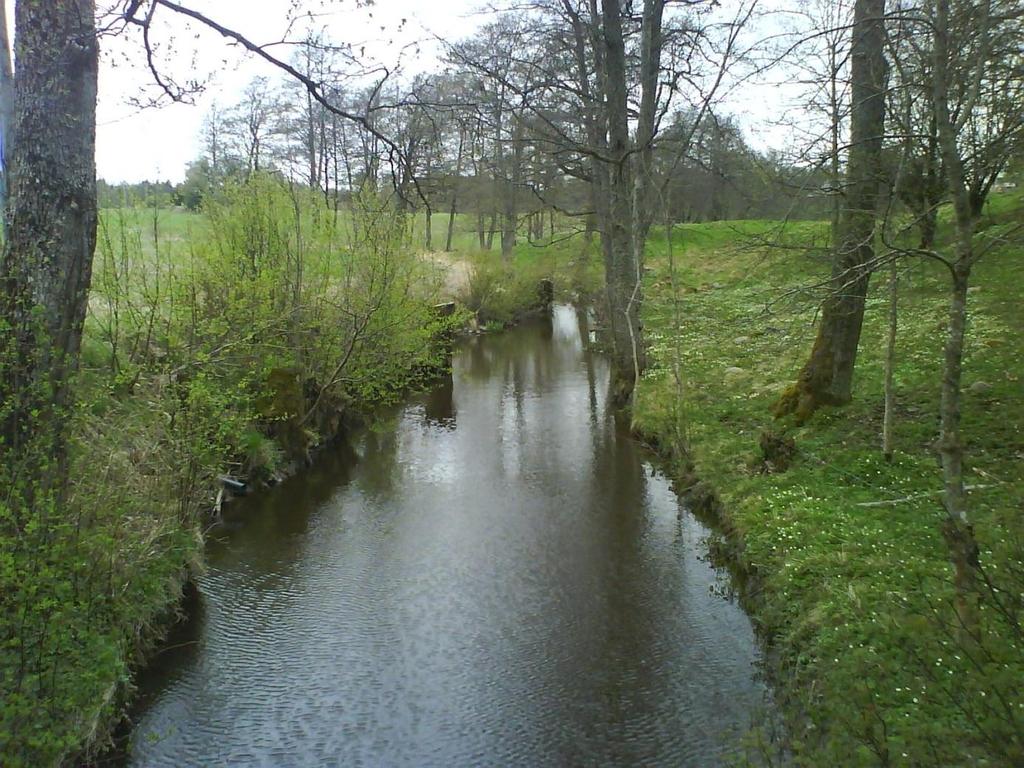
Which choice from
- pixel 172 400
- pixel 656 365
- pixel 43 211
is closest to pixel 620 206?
pixel 656 365

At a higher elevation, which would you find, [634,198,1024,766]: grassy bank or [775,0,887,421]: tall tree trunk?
[775,0,887,421]: tall tree trunk

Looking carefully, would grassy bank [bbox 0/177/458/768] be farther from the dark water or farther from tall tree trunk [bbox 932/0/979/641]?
tall tree trunk [bbox 932/0/979/641]

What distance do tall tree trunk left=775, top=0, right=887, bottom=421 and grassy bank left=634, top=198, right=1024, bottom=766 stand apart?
1.09 ft

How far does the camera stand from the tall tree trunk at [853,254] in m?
7.98

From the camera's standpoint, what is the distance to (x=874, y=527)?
683 cm

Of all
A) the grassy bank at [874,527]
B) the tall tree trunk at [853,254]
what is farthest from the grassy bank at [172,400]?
the tall tree trunk at [853,254]

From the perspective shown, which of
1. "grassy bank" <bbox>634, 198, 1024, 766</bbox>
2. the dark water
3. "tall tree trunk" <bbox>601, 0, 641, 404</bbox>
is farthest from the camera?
"tall tree trunk" <bbox>601, 0, 641, 404</bbox>

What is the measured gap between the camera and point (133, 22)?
15.9 feet

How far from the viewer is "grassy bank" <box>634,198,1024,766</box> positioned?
13.0 feet

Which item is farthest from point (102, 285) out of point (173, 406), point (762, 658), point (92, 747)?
point (762, 658)

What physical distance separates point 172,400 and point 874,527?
21.7ft

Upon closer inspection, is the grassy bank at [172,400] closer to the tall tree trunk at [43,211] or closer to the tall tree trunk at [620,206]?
the tall tree trunk at [43,211]

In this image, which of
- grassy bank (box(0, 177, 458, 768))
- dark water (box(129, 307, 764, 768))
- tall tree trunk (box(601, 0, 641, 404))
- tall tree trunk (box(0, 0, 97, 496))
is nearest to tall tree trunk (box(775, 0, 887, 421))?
dark water (box(129, 307, 764, 768))

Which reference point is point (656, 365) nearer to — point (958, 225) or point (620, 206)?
point (620, 206)
